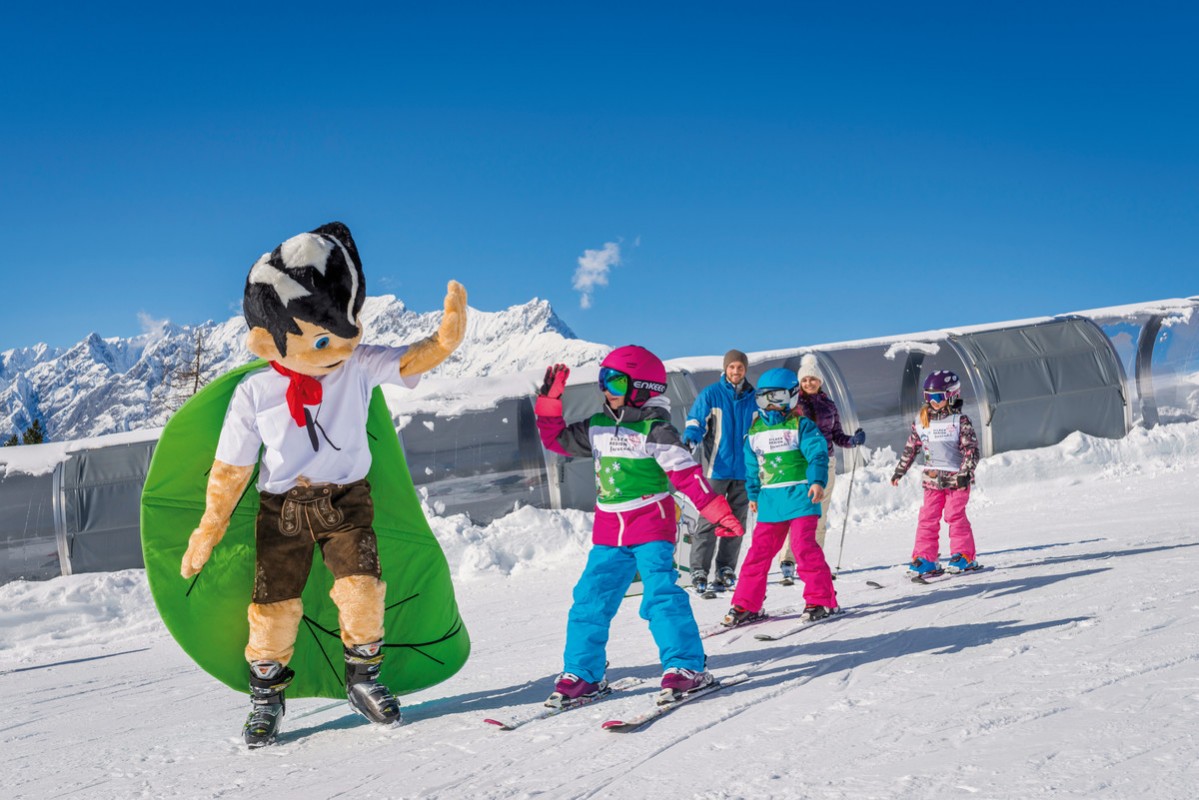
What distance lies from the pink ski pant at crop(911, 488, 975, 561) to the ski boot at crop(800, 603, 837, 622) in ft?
5.23

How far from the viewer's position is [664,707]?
3596 mm

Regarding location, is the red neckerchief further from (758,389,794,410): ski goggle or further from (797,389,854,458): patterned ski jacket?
(797,389,854,458): patterned ski jacket

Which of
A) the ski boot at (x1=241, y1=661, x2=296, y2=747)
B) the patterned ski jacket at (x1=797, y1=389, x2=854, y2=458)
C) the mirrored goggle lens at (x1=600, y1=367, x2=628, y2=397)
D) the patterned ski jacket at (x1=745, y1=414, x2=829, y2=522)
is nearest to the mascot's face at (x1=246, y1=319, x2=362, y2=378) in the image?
the mirrored goggle lens at (x1=600, y1=367, x2=628, y2=397)

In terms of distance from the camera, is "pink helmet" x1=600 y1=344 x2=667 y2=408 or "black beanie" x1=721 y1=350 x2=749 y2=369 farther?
"black beanie" x1=721 y1=350 x2=749 y2=369

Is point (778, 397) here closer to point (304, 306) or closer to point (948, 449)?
point (948, 449)

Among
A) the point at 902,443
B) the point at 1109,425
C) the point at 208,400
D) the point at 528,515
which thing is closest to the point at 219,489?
the point at 208,400

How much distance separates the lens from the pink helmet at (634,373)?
4.09 meters

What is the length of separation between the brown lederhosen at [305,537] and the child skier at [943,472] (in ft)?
14.4

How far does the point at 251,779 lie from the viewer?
323cm

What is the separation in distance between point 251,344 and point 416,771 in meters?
1.84

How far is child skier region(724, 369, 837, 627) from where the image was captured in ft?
18.1

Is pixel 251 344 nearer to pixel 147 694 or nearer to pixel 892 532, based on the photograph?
pixel 147 694

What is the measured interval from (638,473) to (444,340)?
1.03 meters

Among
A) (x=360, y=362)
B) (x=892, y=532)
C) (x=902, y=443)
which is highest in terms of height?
(x=360, y=362)
